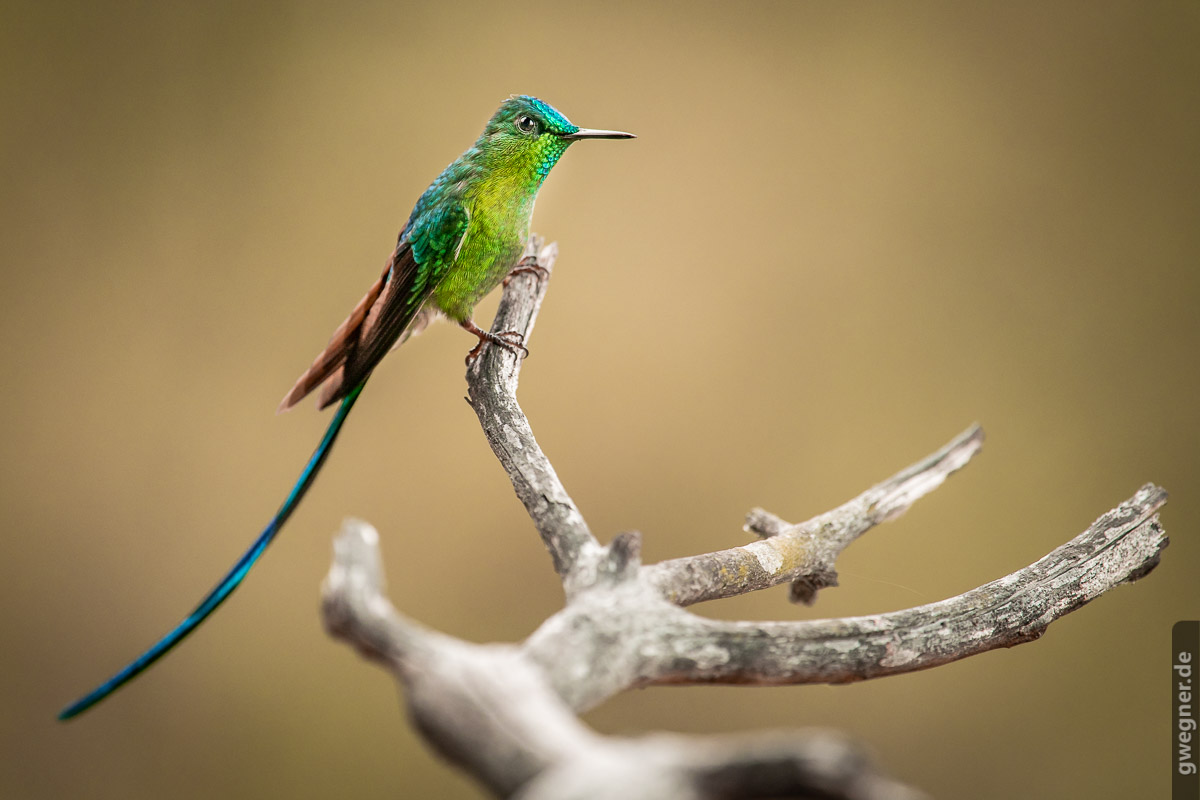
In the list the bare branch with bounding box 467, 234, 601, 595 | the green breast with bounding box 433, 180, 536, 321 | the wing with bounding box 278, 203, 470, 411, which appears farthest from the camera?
the green breast with bounding box 433, 180, 536, 321

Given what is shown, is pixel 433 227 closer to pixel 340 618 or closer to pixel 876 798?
pixel 340 618

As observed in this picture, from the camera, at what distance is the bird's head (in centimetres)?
170

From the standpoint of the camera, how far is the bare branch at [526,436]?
44.1 inches

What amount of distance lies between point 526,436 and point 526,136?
658 millimetres

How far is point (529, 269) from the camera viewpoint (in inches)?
73.7

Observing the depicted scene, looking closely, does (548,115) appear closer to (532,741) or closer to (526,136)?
(526,136)

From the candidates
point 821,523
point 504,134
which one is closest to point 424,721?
point 821,523

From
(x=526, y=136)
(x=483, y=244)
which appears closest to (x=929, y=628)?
(x=483, y=244)

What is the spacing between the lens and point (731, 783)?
0.60 metres

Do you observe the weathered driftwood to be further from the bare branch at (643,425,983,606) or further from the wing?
the wing

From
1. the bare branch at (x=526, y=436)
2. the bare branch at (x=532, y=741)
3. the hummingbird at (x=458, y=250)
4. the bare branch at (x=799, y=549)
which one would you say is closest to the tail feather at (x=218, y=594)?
the hummingbird at (x=458, y=250)

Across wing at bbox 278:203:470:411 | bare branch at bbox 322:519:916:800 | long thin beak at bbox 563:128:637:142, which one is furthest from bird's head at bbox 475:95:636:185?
bare branch at bbox 322:519:916:800

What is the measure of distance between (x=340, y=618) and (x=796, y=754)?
41cm

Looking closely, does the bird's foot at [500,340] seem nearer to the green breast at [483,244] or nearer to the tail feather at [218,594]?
the green breast at [483,244]
